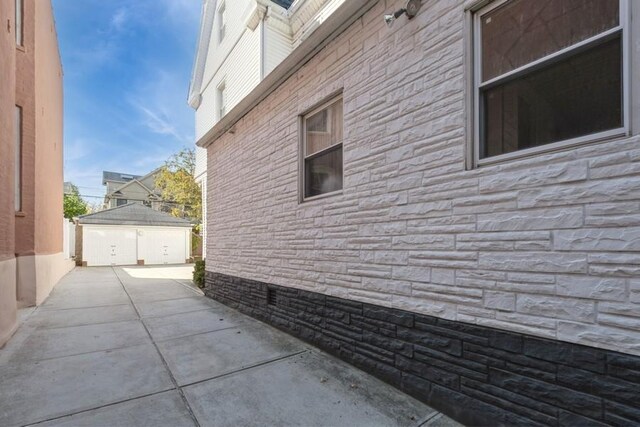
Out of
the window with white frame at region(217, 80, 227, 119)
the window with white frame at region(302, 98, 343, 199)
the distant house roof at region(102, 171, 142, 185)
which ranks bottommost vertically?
the window with white frame at region(302, 98, 343, 199)

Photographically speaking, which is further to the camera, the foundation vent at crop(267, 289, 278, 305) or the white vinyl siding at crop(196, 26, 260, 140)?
the white vinyl siding at crop(196, 26, 260, 140)

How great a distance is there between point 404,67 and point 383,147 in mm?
746

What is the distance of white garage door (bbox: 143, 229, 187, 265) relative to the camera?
56.3 ft

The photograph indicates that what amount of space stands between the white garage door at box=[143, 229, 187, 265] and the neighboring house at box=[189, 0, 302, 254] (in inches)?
291

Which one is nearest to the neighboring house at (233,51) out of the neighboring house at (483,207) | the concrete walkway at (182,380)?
the neighboring house at (483,207)

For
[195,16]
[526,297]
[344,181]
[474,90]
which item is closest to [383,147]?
[344,181]

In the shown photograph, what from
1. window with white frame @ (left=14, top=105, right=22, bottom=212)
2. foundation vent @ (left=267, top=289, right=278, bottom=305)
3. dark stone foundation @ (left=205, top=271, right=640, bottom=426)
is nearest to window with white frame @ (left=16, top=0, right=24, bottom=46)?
window with white frame @ (left=14, top=105, right=22, bottom=212)

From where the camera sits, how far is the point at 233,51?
955 centimetres

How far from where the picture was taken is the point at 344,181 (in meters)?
3.47

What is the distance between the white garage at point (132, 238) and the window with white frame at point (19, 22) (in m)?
11.5

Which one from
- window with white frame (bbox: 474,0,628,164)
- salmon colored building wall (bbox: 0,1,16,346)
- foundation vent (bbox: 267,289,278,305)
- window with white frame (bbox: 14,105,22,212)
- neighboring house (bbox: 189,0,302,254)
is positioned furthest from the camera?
neighboring house (bbox: 189,0,302,254)

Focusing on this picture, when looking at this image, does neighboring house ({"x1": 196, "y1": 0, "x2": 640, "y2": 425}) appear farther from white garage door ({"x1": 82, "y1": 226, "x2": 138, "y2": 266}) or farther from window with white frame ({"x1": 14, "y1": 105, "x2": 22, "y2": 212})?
white garage door ({"x1": 82, "y1": 226, "x2": 138, "y2": 266})

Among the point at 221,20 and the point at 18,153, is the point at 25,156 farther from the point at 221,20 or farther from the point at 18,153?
the point at 221,20

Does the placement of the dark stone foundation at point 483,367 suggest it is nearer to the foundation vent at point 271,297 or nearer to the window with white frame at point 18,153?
the foundation vent at point 271,297
